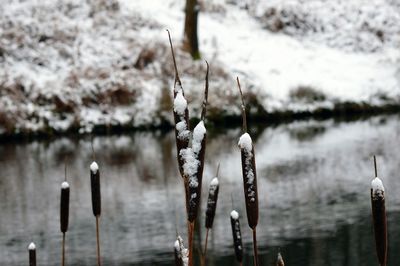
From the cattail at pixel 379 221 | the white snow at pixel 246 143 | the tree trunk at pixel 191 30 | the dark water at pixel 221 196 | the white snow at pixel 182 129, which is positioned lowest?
the dark water at pixel 221 196

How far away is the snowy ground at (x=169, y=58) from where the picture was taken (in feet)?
69.8

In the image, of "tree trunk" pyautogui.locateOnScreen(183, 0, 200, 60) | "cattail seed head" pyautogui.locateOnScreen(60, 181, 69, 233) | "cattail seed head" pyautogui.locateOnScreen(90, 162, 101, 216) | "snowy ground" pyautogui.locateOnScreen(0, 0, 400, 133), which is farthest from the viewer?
"tree trunk" pyautogui.locateOnScreen(183, 0, 200, 60)

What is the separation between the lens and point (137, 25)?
2522cm

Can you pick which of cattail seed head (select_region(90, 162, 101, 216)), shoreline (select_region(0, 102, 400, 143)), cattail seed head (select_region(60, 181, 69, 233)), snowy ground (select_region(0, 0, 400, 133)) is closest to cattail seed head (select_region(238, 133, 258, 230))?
cattail seed head (select_region(90, 162, 101, 216))

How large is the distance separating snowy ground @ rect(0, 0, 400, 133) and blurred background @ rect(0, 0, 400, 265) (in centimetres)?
5

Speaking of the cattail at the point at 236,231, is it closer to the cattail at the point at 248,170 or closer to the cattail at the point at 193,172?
the cattail at the point at 248,170

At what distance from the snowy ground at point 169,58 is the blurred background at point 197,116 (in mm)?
52

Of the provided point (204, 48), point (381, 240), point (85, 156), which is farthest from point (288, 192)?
point (204, 48)

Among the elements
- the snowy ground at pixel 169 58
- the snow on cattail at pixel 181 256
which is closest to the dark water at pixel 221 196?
the snowy ground at pixel 169 58

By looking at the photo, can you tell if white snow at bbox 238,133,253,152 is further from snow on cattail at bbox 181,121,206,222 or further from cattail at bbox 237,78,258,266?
snow on cattail at bbox 181,121,206,222

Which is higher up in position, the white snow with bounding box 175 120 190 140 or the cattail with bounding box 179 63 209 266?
the white snow with bounding box 175 120 190 140

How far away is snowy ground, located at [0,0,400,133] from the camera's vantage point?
2127 cm

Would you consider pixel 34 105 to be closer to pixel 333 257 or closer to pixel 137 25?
pixel 137 25

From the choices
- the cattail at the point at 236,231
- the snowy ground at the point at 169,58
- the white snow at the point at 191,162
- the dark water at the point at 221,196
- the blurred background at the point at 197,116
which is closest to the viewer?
the white snow at the point at 191,162
